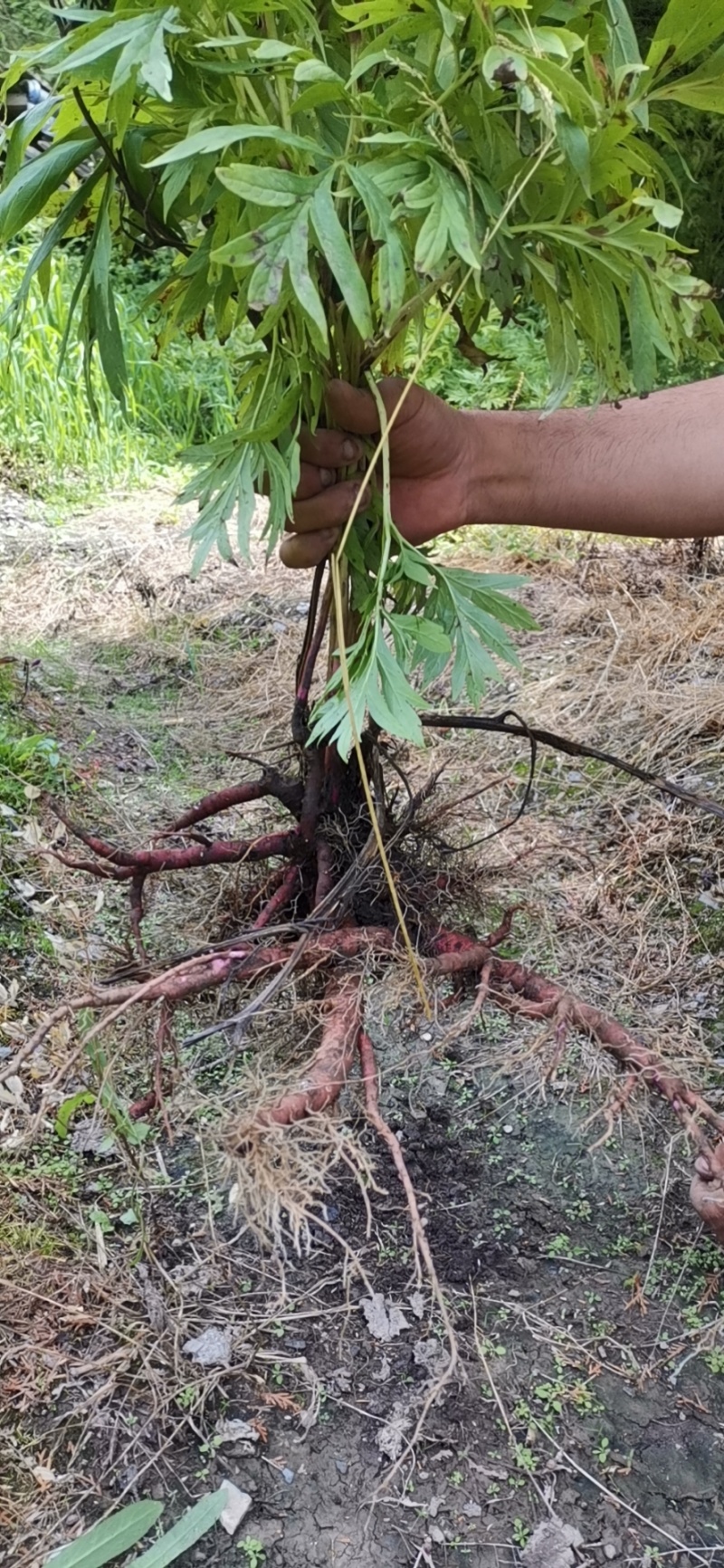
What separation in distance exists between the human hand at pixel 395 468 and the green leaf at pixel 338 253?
0.28m

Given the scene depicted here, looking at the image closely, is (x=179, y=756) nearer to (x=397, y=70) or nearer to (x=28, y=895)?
(x=28, y=895)

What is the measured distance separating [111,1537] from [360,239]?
1.39 m

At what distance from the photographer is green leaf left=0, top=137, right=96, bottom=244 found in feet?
4.03

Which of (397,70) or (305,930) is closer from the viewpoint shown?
(397,70)

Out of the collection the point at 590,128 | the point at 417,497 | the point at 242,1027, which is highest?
the point at 590,128

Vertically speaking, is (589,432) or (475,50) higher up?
(475,50)

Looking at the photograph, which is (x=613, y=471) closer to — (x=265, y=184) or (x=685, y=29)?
(x=685, y=29)

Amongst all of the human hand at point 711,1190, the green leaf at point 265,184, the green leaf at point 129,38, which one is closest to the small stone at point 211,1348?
the human hand at point 711,1190

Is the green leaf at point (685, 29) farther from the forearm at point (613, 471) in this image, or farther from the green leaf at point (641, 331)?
the forearm at point (613, 471)

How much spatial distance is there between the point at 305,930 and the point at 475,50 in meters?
1.03

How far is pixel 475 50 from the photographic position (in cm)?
101

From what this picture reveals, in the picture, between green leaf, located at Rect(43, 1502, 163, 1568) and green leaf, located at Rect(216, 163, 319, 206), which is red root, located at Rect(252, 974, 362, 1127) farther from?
green leaf, located at Rect(216, 163, 319, 206)

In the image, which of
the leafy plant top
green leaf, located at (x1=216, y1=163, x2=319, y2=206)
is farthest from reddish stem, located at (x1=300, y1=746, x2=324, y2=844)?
green leaf, located at (x1=216, y1=163, x2=319, y2=206)

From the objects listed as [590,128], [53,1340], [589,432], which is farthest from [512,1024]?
[590,128]
